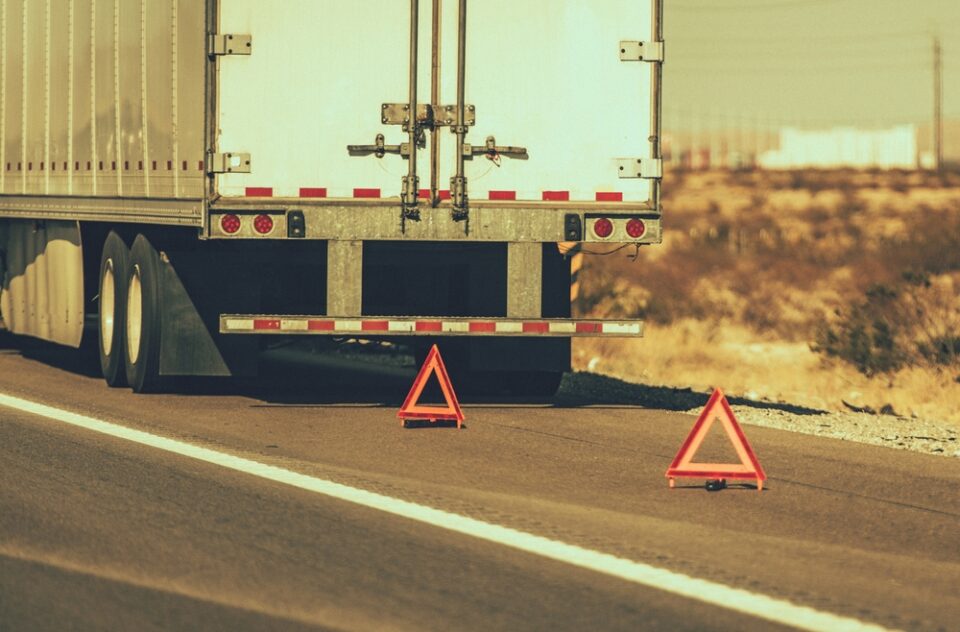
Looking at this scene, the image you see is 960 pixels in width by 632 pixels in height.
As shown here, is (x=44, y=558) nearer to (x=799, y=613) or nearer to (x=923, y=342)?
(x=799, y=613)

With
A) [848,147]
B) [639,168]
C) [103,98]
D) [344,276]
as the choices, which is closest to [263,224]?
[344,276]

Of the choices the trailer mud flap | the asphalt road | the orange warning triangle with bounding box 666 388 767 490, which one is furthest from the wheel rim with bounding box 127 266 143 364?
the orange warning triangle with bounding box 666 388 767 490

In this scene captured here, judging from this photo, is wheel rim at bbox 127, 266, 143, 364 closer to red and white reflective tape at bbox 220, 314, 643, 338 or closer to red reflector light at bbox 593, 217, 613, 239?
red and white reflective tape at bbox 220, 314, 643, 338

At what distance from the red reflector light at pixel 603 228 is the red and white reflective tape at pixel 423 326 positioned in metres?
0.70

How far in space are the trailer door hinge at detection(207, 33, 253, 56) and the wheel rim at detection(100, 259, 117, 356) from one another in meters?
3.36

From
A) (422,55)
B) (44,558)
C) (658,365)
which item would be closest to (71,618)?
(44,558)

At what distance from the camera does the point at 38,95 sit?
59.8 feet

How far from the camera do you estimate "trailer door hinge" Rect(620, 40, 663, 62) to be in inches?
551

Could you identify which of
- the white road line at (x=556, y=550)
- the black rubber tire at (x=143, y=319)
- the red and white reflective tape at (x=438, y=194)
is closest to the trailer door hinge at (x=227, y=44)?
the red and white reflective tape at (x=438, y=194)

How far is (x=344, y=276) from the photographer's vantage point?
14023 millimetres

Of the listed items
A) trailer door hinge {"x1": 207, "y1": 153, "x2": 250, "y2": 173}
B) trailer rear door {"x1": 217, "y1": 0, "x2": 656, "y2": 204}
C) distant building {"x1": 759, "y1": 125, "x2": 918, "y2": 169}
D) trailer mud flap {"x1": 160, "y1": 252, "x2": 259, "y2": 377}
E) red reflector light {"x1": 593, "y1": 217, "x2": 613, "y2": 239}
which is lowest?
trailer mud flap {"x1": 160, "y1": 252, "x2": 259, "y2": 377}

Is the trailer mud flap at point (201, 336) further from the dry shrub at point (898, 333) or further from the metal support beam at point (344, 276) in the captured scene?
the dry shrub at point (898, 333)

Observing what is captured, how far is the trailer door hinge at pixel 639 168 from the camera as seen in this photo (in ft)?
46.2

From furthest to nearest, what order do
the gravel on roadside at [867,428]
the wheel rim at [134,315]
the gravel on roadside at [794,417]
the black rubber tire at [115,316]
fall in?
1. the black rubber tire at [115,316]
2. the wheel rim at [134,315]
3. the gravel on roadside at [794,417]
4. the gravel on roadside at [867,428]
